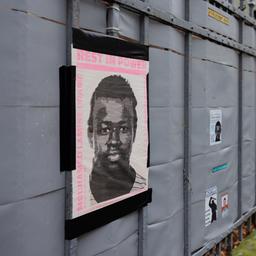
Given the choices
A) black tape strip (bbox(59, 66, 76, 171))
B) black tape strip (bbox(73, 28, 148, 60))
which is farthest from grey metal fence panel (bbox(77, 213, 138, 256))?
black tape strip (bbox(73, 28, 148, 60))

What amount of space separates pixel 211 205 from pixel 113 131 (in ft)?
8.34

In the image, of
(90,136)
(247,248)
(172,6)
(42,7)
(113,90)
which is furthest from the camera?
(247,248)

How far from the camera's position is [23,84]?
2.85 metres

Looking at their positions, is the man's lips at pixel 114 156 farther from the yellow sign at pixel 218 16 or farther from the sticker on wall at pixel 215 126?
the yellow sign at pixel 218 16

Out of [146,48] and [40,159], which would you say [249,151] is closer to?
[146,48]

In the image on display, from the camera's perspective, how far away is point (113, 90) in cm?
368

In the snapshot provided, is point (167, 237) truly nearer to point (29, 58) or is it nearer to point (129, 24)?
point (129, 24)

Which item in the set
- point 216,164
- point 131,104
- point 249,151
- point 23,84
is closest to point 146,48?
point 131,104

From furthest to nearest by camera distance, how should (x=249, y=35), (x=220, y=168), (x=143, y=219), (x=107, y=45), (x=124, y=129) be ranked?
(x=249, y=35) < (x=220, y=168) < (x=143, y=219) < (x=124, y=129) < (x=107, y=45)

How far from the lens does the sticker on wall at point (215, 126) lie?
5646mm

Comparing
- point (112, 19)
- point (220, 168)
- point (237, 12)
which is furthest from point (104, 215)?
point (237, 12)

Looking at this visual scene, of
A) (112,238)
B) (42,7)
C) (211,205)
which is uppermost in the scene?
(42,7)

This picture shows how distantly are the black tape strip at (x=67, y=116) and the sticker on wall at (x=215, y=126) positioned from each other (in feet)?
9.34

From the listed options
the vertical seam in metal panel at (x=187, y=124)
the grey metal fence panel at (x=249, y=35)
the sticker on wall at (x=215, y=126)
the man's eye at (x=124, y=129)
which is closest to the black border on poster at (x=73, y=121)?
the man's eye at (x=124, y=129)
